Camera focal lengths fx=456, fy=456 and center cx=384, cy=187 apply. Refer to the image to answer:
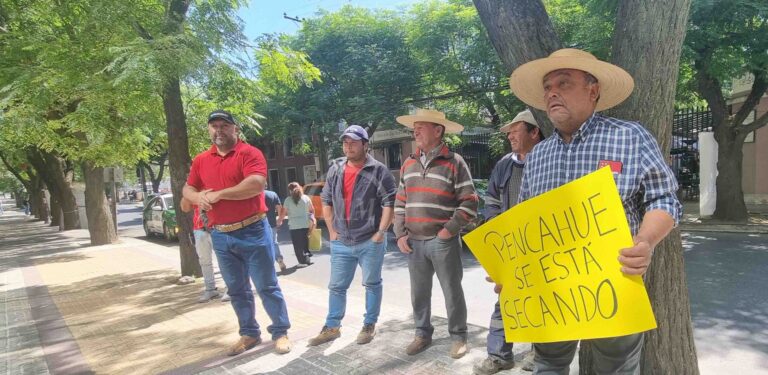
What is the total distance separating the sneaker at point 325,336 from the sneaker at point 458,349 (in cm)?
107

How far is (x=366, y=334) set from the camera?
3.96 m

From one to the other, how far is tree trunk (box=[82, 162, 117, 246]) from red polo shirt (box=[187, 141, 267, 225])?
11.4 meters

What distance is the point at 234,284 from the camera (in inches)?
153

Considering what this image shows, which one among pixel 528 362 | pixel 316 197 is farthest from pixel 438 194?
pixel 316 197

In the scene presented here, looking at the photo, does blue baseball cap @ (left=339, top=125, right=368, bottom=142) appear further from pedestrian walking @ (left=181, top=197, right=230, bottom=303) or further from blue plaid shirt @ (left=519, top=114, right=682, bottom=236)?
pedestrian walking @ (left=181, top=197, right=230, bottom=303)

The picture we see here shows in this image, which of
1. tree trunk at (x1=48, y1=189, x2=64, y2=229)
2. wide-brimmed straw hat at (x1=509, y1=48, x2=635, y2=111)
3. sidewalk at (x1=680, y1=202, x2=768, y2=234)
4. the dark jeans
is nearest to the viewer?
wide-brimmed straw hat at (x1=509, y1=48, x2=635, y2=111)

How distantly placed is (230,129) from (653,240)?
3.18 meters

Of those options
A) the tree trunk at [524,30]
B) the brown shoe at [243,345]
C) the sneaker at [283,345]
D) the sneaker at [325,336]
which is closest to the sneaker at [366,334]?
the sneaker at [325,336]

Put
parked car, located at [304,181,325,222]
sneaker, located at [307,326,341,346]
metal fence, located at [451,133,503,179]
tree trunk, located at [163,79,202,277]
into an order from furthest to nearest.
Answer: metal fence, located at [451,133,503,179] → parked car, located at [304,181,325,222] → tree trunk, located at [163,79,202,277] → sneaker, located at [307,326,341,346]

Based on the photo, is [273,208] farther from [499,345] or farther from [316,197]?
[316,197]

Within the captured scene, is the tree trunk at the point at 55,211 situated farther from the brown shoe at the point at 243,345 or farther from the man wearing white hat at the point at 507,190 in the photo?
the man wearing white hat at the point at 507,190

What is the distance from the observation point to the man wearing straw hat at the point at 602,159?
171 cm

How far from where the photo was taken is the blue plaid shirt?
5.72ft

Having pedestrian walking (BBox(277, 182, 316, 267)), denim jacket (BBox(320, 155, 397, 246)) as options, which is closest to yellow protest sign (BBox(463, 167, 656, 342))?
denim jacket (BBox(320, 155, 397, 246))
